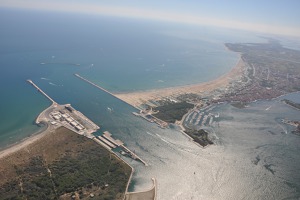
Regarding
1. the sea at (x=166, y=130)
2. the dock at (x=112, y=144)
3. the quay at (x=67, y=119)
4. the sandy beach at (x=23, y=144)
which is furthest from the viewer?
the quay at (x=67, y=119)

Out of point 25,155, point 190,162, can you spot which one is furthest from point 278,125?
point 25,155

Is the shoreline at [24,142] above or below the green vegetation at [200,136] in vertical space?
below

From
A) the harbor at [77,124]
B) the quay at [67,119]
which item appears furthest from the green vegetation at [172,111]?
the quay at [67,119]

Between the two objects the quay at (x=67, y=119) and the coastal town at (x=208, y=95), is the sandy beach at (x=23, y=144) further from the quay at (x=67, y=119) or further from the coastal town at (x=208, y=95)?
the coastal town at (x=208, y=95)

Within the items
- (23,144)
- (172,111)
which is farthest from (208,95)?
(23,144)

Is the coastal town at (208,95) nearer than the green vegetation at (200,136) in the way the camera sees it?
No

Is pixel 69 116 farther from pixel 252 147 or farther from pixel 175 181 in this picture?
pixel 252 147
